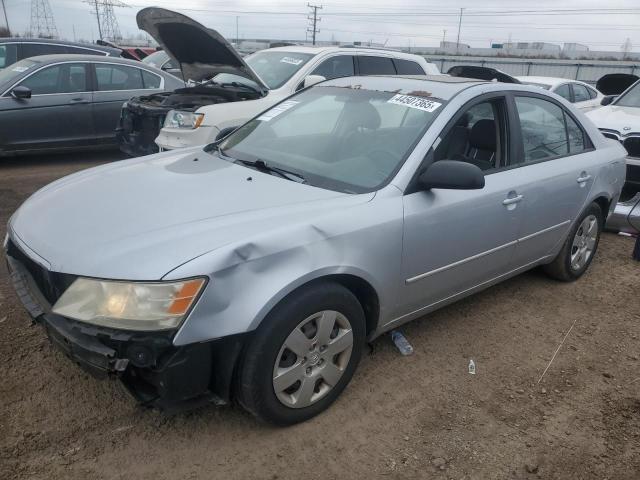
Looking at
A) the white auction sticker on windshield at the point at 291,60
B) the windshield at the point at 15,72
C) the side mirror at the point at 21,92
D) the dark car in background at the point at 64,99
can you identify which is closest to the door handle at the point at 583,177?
the white auction sticker on windshield at the point at 291,60

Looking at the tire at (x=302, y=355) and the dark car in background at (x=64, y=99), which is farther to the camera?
the dark car in background at (x=64, y=99)

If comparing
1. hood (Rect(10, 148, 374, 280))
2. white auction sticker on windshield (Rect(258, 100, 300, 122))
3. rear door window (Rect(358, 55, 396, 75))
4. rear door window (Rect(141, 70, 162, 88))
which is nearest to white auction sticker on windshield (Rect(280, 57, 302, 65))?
rear door window (Rect(358, 55, 396, 75))

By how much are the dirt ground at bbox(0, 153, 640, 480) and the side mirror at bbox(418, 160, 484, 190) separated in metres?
1.14

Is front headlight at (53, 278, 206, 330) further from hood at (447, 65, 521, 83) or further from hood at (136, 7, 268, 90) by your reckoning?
hood at (447, 65, 521, 83)

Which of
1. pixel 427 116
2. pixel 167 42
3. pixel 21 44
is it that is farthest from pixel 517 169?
pixel 21 44

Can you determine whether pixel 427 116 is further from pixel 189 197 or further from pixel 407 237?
pixel 189 197

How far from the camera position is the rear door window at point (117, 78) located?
7.92m

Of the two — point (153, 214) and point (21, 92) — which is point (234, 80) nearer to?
point (21, 92)

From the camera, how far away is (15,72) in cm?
738

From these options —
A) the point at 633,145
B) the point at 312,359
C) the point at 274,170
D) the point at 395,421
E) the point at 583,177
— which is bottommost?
the point at 395,421

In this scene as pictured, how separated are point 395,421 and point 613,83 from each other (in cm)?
1054

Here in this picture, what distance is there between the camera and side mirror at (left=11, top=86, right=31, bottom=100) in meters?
7.07

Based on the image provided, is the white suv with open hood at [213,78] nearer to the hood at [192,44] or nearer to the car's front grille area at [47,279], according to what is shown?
the hood at [192,44]

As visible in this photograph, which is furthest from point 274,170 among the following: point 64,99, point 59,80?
point 59,80
